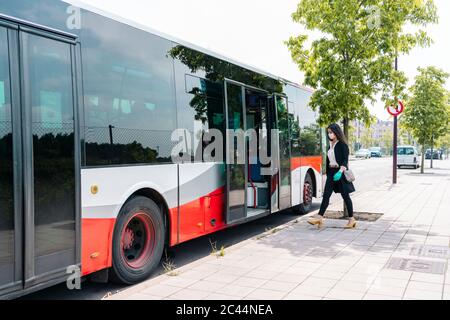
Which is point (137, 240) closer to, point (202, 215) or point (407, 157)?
point (202, 215)

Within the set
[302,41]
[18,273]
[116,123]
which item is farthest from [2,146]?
[302,41]

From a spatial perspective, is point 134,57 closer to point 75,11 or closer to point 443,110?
point 75,11

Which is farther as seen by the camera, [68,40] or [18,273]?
[68,40]

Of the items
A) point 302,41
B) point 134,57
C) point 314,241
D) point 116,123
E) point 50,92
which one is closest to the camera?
point 50,92

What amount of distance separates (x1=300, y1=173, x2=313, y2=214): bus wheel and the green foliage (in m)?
18.2

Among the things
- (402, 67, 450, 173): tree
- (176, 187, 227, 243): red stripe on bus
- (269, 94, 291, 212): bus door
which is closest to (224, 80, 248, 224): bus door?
(176, 187, 227, 243): red stripe on bus

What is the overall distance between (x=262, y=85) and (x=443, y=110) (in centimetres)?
2247

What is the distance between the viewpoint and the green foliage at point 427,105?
27.1 meters

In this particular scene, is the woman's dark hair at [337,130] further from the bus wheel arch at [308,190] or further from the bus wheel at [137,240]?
the bus wheel at [137,240]

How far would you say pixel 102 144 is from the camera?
189 inches

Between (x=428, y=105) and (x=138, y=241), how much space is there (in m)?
25.6

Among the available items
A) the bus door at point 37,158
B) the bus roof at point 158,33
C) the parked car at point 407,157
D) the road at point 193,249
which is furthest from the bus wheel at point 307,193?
the parked car at point 407,157

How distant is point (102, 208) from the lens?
15.7 ft


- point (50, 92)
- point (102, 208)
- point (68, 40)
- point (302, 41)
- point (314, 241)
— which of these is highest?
point (302, 41)
